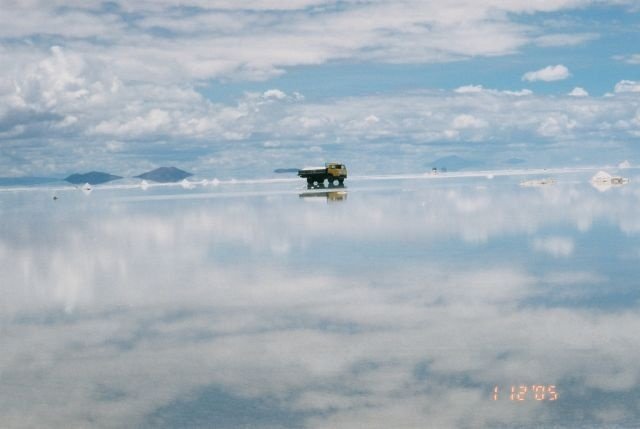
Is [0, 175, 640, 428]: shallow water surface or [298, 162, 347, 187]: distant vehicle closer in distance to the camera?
[0, 175, 640, 428]: shallow water surface

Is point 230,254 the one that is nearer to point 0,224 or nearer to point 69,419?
point 69,419
